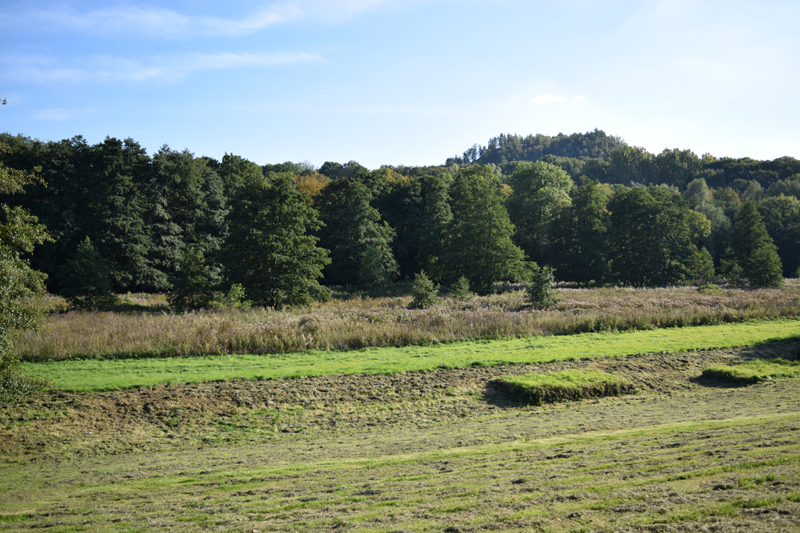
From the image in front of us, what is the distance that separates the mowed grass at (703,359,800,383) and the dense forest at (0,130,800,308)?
78.2 ft

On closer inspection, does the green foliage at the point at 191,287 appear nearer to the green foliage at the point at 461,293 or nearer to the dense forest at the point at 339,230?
the dense forest at the point at 339,230

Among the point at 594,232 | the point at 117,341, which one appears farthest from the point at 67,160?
the point at 594,232

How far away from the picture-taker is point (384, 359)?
1700 cm

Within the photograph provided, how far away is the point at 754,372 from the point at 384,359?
12.1 meters

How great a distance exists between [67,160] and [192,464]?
55.1 meters

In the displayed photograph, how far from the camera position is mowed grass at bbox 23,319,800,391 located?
14156mm

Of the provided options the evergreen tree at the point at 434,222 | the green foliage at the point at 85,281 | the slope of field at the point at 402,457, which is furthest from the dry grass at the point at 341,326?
the evergreen tree at the point at 434,222

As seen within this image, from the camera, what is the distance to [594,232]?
2137 inches

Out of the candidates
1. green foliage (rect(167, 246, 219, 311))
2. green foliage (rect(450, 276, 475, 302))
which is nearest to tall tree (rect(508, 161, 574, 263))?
green foliage (rect(450, 276, 475, 302))

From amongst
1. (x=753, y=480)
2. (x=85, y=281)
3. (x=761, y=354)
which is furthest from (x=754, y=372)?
(x=85, y=281)

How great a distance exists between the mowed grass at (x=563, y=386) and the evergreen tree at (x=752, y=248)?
139ft

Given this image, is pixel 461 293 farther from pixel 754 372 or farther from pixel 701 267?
pixel 701 267

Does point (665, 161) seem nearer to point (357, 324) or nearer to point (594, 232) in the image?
point (594, 232)

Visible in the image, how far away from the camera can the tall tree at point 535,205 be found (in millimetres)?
60938
